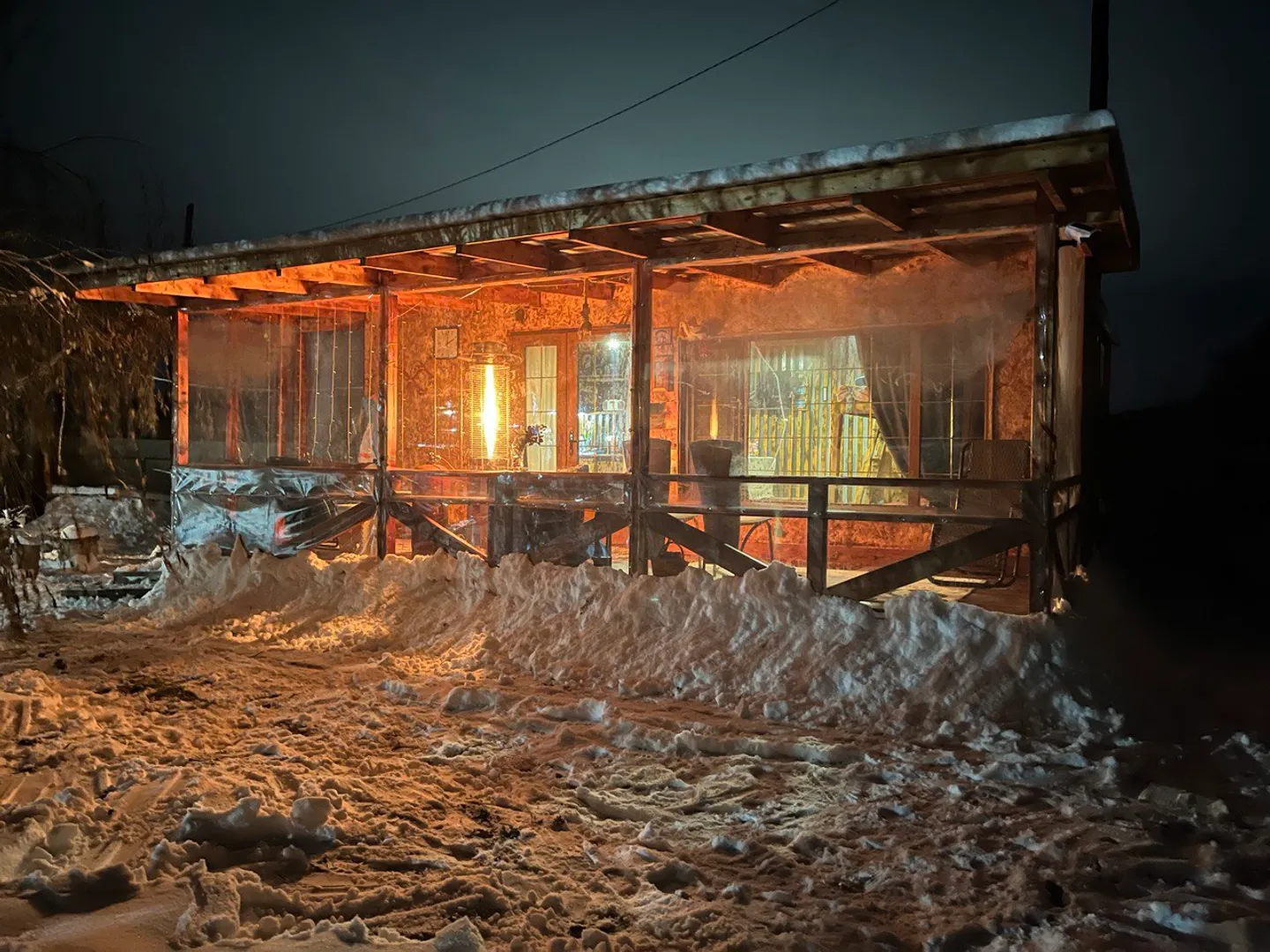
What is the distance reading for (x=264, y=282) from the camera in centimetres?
1022

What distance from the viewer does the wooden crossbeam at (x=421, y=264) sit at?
9.03 metres

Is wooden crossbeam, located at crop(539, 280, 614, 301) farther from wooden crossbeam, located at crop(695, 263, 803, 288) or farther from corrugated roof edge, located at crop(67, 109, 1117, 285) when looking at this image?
corrugated roof edge, located at crop(67, 109, 1117, 285)

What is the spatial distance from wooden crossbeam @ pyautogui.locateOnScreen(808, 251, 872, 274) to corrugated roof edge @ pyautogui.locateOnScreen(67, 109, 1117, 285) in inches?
67.0

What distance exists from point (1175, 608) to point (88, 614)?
488 inches

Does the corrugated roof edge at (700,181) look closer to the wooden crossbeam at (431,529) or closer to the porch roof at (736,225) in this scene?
the porch roof at (736,225)

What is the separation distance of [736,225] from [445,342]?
662 cm

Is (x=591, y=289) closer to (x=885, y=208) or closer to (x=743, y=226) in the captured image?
(x=743, y=226)

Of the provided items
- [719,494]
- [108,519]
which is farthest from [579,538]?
[108,519]

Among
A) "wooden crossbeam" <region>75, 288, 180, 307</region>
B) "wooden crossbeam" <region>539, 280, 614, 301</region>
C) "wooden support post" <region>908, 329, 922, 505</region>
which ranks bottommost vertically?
"wooden support post" <region>908, 329, 922, 505</region>

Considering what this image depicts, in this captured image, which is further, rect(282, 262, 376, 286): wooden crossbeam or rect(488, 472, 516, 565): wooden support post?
rect(282, 262, 376, 286): wooden crossbeam

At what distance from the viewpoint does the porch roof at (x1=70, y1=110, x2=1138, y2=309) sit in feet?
19.6

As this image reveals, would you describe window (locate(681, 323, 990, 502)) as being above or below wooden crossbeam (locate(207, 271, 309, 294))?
Result: below

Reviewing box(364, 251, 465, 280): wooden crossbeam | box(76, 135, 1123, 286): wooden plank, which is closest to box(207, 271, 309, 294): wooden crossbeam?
box(76, 135, 1123, 286): wooden plank

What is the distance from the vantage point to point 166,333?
11.1 meters
